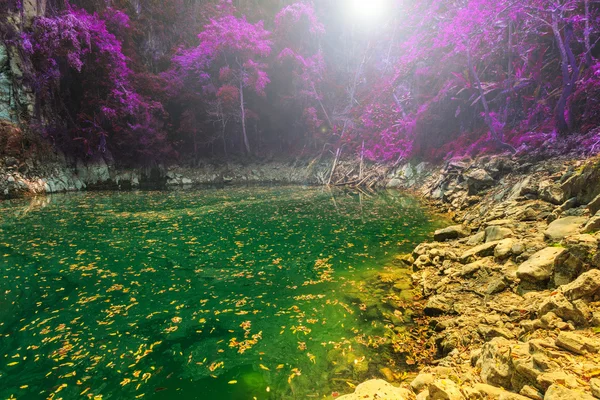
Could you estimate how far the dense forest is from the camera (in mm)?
16156

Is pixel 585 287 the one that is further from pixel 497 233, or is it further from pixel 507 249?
pixel 497 233

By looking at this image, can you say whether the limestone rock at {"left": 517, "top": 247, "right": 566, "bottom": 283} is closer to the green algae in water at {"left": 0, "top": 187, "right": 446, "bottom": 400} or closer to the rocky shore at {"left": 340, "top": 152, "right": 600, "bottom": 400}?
the rocky shore at {"left": 340, "top": 152, "right": 600, "bottom": 400}

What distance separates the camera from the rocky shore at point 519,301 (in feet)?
9.75

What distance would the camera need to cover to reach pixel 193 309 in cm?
632

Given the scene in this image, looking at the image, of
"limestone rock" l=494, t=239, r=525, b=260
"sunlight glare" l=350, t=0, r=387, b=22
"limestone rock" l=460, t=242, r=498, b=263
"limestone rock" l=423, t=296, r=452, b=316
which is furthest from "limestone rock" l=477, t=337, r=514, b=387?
"sunlight glare" l=350, t=0, r=387, b=22

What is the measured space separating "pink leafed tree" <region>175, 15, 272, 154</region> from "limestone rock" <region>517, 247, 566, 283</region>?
115 feet

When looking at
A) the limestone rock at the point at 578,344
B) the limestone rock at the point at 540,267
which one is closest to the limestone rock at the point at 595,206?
the limestone rock at the point at 540,267

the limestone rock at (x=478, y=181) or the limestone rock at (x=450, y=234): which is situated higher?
the limestone rock at (x=478, y=181)

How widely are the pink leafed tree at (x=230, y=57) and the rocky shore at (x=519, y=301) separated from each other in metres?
32.4

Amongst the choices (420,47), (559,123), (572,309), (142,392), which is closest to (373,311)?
(572,309)

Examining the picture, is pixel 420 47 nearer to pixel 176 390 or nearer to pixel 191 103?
pixel 191 103

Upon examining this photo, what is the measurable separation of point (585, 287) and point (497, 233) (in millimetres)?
4177

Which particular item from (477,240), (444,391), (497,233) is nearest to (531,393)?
(444,391)

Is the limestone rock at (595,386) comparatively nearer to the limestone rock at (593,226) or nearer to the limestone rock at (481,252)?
the limestone rock at (593,226)
